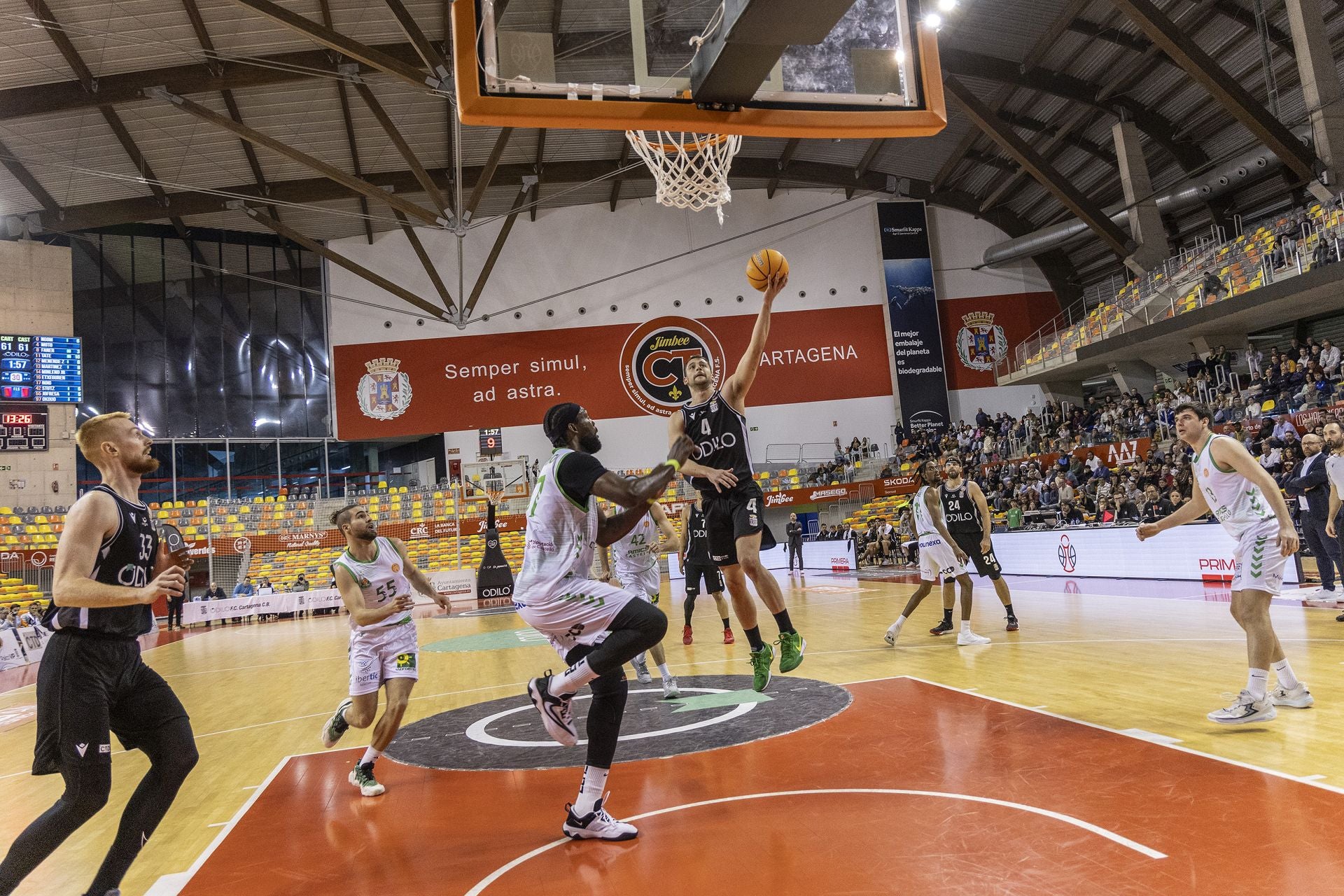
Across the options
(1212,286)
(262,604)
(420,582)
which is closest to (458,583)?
(262,604)

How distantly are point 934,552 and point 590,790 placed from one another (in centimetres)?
637

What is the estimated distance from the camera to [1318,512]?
32.0 ft

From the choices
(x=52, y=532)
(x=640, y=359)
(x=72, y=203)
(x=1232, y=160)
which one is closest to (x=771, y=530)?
(x=640, y=359)

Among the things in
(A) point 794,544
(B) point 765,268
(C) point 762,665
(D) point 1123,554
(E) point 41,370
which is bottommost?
(D) point 1123,554

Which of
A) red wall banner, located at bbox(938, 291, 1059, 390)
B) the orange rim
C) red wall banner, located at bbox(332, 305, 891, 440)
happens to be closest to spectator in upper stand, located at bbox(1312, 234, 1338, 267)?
red wall banner, located at bbox(938, 291, 1059, 390)

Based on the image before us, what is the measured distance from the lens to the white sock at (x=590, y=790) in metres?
3.73

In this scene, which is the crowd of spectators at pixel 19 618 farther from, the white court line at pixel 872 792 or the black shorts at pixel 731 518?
the white court line at pixel 872 792

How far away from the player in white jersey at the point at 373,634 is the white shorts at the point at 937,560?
18.5 feet

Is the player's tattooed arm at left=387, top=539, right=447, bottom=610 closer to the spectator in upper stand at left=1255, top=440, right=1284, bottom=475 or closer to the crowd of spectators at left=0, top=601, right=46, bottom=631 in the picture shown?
the crowd of spectators at left=0, top=601, right=46, bottom=631

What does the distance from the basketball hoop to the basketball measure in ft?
13.7

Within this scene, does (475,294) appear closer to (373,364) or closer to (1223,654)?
(373,364)

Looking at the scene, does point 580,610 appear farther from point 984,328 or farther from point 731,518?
point 984,328

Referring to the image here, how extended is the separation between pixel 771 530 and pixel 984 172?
50.4ft

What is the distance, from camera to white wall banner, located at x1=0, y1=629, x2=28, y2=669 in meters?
14.9
